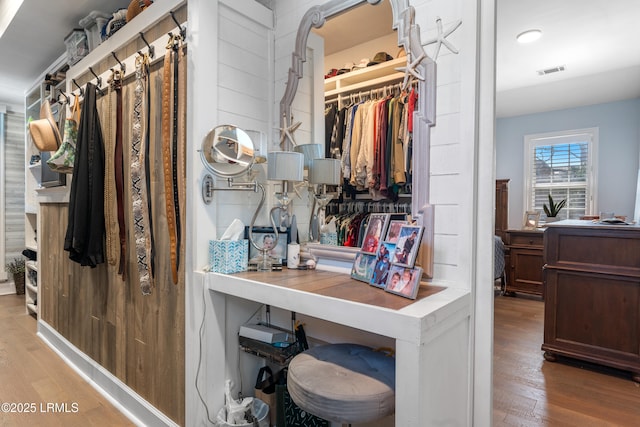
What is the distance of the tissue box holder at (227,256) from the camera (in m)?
1.66

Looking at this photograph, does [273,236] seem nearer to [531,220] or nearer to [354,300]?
[354,300]

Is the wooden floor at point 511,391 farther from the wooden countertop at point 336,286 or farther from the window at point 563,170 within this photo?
the window at point 563,170

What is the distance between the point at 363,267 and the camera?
1456 millimetres

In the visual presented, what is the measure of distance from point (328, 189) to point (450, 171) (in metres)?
0.61

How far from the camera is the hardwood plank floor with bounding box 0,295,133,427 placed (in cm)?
206

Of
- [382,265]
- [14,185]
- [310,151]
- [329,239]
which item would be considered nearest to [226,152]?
[310,151]

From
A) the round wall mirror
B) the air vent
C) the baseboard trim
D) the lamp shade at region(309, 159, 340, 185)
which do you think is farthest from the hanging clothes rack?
the air vent

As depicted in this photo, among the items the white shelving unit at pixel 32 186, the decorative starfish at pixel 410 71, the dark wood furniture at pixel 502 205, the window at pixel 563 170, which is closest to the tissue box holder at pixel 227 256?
the decorative starfish at pixel 410 71

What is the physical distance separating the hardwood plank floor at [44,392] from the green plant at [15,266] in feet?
5.64

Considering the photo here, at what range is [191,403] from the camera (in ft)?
5.66

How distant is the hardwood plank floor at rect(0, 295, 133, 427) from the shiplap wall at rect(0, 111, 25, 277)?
207 centimetres

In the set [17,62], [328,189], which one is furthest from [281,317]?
[17,62]

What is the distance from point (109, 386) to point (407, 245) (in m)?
2.19

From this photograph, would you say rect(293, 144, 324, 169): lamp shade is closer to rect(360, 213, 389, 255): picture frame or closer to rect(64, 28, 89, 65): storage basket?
rect(360, 213, 389, 255): picture frame
